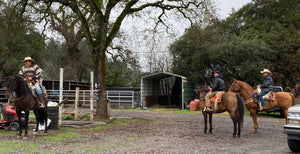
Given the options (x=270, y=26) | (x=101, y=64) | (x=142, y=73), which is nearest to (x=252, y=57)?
(x=270, y=26)

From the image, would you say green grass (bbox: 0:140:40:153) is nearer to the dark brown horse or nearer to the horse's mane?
the dark brown horse

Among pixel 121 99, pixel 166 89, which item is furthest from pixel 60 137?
pixel 166 89

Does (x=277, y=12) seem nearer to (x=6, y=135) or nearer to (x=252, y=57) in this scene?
(x=252, y=57)

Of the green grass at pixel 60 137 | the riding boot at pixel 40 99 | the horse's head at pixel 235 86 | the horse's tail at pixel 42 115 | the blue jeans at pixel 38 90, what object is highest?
the horse's head at pixel 235 86

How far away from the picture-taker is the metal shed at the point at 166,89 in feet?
80.5

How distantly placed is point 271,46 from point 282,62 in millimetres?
1399

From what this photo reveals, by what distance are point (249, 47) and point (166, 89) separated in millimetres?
10203

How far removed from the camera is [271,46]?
2095 cm

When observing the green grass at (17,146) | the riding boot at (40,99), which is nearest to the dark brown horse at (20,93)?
the riding boot at (40,99)

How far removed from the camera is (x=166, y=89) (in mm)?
28344

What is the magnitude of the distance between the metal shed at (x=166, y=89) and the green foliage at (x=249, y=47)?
1.02 meters

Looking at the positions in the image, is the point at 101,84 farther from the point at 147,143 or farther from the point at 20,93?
the point at 147,143

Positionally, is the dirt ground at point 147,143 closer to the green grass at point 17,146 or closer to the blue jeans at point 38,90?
the green grass at point 17,146

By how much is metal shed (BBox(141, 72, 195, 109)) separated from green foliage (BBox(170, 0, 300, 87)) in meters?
1.02
